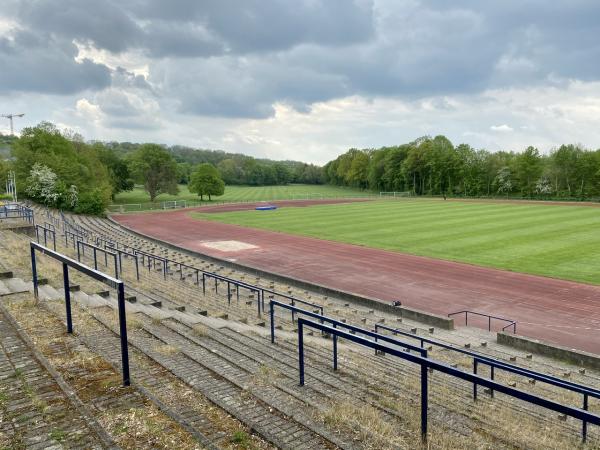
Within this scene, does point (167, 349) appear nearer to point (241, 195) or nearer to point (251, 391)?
point (251, 391)

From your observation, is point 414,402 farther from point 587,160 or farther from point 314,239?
point 587,160

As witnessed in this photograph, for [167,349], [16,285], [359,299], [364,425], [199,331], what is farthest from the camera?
[359,299]

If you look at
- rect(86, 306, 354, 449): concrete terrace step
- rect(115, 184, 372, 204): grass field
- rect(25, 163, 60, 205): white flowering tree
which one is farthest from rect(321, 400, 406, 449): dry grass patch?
rect(115, 184, 372, 204): grass field

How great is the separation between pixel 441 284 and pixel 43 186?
53.4 meters

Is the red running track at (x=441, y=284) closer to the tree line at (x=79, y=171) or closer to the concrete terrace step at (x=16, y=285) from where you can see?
the concrete terrace step at (x=16, y=285)

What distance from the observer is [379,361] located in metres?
9.92

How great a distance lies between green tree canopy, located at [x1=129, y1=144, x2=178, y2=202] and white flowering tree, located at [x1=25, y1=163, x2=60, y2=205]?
2943 cm

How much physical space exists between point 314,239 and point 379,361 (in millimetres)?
28730

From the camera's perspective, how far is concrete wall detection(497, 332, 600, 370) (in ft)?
40.8

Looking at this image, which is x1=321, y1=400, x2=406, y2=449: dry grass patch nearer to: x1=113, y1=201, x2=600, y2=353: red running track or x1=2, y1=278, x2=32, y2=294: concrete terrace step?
x1=2, y1=278, x2=32, y2=294: concrete terrace step

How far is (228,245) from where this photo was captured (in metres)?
36.8

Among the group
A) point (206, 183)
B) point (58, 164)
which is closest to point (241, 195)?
point (206, 183)

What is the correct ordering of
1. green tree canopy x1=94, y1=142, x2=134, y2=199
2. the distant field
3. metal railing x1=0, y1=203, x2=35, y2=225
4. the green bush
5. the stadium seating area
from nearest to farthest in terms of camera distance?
the stadium seating area < metal railing x1=0, y1=203, x2=35, y2=225 < the green bush < green tree canopy x1=94, y1=142, x2=134, y2=199 < the distant field

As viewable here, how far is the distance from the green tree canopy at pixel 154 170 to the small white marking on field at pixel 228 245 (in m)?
54.2
